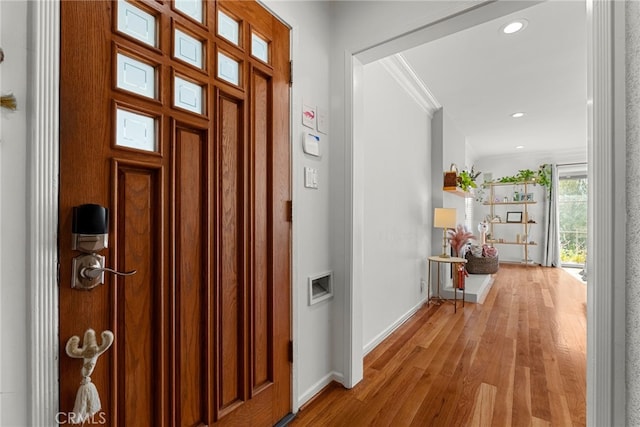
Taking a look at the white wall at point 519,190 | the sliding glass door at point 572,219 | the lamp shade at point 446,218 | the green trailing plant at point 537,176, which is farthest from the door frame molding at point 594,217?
the sliding glass door at point 572,219

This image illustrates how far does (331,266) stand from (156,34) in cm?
150

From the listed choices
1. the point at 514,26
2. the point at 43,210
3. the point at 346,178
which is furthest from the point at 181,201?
the point at 514,26

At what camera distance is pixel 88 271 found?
83 cm

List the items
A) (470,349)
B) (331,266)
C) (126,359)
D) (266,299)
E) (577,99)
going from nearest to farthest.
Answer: (126,359), (266,299), (331,266), (470,349), (577,99)

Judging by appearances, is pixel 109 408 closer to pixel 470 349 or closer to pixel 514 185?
pixel 470 349

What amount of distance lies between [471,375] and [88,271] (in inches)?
92.5

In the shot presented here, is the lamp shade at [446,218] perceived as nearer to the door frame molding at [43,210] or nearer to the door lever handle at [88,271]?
the door lever handle at [88,271]

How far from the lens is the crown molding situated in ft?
9.09

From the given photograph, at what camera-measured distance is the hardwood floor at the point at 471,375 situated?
5.25 ft

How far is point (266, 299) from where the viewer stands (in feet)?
4.75

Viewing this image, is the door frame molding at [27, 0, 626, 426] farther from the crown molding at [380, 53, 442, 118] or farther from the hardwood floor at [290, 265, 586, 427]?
the crown molding at [380, 53, 442, 118]

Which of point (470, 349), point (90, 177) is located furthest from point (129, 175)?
point (470, 349)

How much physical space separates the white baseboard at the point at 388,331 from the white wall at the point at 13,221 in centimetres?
214

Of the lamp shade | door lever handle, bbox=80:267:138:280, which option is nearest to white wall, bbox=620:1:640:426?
door lever handle, bbox=80:267:138:280
